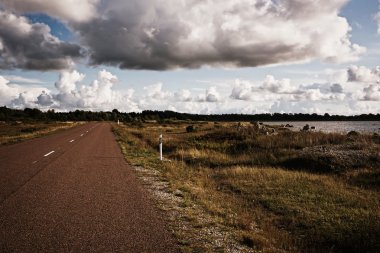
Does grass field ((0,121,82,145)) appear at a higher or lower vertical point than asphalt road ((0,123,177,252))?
lower

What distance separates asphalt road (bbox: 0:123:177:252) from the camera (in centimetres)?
534

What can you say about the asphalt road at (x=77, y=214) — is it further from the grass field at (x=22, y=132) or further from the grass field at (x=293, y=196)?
the grass field at (x=22, y=132)

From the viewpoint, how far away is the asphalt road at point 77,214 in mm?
5344

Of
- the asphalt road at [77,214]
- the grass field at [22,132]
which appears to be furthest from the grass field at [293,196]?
the grass field at [22,132]

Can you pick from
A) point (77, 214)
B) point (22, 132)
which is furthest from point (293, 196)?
point (22, 132)

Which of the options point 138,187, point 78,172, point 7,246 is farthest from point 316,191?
point 7,246

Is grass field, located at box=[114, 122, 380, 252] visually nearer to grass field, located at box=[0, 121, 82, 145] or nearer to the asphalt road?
the asphalt road

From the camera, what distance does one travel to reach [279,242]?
248 inches

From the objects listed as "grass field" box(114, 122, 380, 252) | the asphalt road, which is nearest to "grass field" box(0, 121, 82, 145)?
"grass field" box(114, 122, 380, 252)

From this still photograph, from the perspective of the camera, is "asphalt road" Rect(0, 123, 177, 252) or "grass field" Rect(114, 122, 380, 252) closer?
"asphalt road" Rect(0, 123, 177, 252)

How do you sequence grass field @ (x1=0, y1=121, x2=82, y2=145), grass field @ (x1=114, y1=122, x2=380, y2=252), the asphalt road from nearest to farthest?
the asphalt road, grass field @ (x1=114, y1=122, x2=380, y2=252), grass field @ (x1=0, y1=121, x2=82, y2=145)

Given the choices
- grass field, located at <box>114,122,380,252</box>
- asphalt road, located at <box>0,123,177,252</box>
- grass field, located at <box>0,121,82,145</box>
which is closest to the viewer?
asphalt road, located at <box>0,123,177,252</box>

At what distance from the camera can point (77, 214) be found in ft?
22.7

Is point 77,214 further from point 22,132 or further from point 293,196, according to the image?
point 22,132
